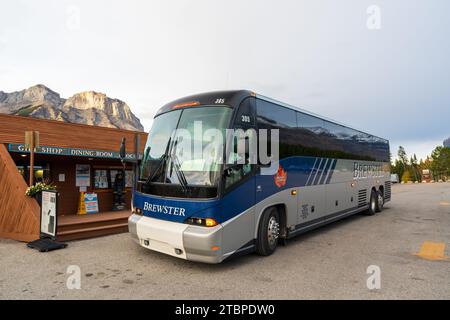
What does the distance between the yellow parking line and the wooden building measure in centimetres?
650

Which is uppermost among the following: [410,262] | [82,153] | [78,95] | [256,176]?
[78,95]

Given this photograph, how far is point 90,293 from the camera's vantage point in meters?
4.18

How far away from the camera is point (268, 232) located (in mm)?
6090

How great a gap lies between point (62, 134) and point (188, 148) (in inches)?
264

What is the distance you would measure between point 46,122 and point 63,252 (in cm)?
502

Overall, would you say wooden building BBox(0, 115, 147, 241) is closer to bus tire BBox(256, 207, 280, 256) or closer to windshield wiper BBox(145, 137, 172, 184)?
windshield wiper BBox(145, 137, 172, 184)

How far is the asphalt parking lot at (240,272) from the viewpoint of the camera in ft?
13.9

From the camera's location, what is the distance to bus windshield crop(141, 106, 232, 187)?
16.6 feet

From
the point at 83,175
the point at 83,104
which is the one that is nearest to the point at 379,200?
the point at 83,175

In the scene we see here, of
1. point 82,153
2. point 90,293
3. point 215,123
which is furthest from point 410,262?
point 82,153

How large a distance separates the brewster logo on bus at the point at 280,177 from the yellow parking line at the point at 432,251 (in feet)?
10.5

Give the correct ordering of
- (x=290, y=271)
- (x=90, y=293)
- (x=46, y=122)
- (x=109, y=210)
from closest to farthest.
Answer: (x=90, y=293)
(x=290, y=271)
(x=46, y=122)
(x=109, y=210)

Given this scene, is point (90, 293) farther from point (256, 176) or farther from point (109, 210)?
point (109, 210)

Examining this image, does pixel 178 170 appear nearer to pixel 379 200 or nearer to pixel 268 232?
pixel 268 232
